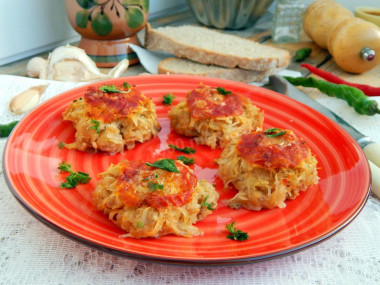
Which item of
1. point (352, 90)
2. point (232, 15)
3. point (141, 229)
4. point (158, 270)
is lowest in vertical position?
point (232, 15)

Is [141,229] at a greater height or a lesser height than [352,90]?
greater

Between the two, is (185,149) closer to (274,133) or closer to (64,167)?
(274,133)

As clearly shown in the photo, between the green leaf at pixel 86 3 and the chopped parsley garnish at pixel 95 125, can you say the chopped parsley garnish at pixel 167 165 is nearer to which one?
the chopped parsley garnish at pixel 95 125

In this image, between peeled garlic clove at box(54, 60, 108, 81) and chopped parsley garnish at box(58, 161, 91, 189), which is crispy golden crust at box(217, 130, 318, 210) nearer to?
chopped parsley garnish at box(58, 161, 91, 189)

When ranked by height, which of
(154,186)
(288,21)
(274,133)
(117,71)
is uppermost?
(154,186)

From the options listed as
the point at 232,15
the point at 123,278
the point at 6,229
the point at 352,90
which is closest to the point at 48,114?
the point at 6,229

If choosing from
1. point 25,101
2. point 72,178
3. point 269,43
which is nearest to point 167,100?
point 25,101

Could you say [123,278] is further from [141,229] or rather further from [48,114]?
[48,114]
